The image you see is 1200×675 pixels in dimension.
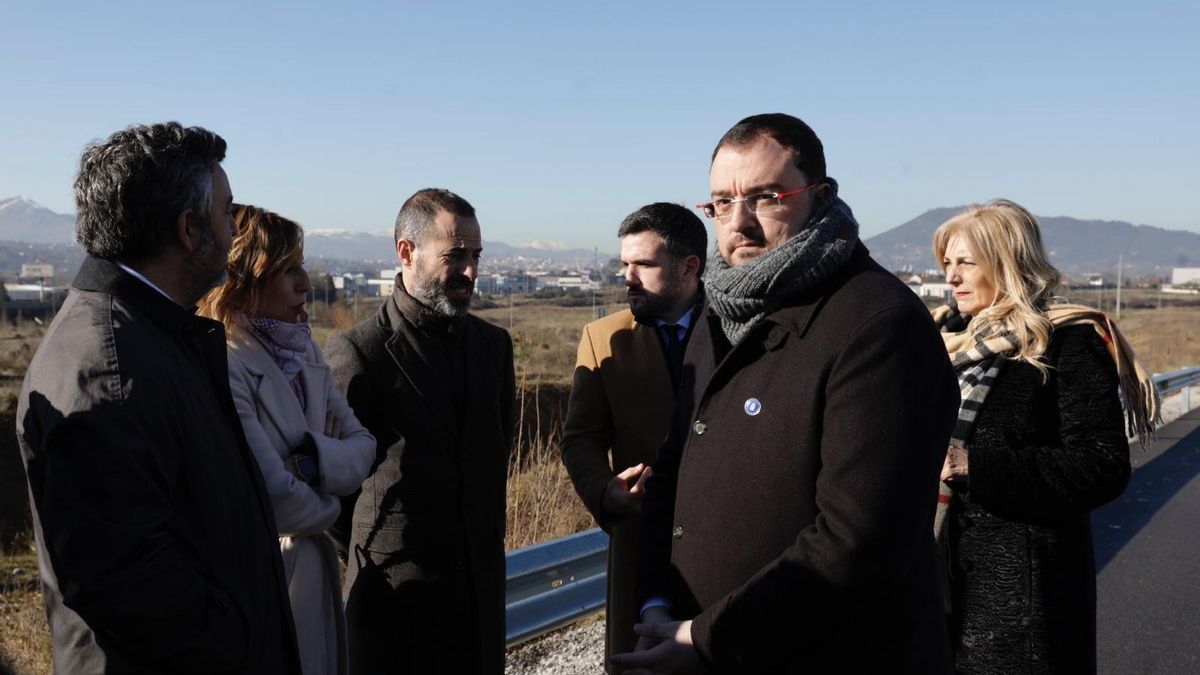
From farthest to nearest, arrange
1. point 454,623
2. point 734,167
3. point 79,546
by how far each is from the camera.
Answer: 1. point 454,623
2. point 734,167
3. point 79,546

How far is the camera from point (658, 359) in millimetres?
4266

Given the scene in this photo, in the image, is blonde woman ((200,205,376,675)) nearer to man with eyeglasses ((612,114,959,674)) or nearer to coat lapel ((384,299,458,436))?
coat lapel ((384,299,458,436))

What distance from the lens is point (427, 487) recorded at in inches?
147

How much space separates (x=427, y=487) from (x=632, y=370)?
3.35 ft

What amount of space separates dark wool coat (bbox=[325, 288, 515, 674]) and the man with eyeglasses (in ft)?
4.08

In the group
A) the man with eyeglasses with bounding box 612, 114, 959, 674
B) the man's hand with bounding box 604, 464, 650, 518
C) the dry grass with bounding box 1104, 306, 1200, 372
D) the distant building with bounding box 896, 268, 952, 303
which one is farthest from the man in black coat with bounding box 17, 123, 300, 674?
the dry grass with bounding box 1104, 306, 1200, 372

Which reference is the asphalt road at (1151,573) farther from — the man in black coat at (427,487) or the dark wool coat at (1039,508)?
the man in black coat at (427,487)

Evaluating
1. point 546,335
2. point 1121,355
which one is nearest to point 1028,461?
point 1121,355

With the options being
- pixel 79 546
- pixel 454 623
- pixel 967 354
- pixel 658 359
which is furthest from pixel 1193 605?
pixel 79 546

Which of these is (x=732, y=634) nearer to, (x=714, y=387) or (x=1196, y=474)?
(x=714, y=387)

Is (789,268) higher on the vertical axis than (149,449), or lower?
higher

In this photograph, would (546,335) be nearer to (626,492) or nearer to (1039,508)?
(626,492)

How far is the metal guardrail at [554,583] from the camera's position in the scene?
433cm

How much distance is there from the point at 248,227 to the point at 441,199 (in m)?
0.99
